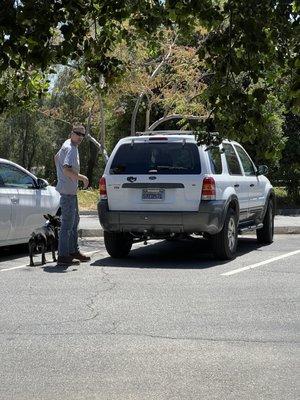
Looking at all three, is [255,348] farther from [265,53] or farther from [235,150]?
[235,150]

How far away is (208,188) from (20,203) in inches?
122

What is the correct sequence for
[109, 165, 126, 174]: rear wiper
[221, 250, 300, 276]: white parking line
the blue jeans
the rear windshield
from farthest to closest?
[109, 165, 126, 174]: rear wiper → the rear windshield → the blue jeans → [221, 250, 300, 276]: white parking line

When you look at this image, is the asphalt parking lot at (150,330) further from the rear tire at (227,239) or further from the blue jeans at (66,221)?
the blue jeans at (66,221)

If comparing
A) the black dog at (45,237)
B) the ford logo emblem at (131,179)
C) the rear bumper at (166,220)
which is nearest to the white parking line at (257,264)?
the rear bumper at (166,220)

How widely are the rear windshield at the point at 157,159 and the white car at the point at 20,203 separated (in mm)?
1620

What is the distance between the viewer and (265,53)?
4.23 m

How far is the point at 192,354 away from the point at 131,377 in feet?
2.53

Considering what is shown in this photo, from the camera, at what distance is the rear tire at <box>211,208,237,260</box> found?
11.1m

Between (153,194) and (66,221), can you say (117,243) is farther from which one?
(66,221)

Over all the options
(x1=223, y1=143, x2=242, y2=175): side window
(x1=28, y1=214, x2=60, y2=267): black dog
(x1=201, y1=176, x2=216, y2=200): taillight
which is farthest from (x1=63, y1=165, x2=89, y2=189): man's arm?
(x1=223, y1=143, x2=242, y2=175): side window

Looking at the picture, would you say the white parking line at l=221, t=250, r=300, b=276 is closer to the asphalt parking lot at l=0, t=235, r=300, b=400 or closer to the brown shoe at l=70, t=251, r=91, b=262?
the asphalt parking lot at l=0, t=235, r=300, b=400

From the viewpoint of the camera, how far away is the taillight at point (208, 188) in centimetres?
1073

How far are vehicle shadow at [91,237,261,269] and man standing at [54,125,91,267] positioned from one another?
1.97 feet

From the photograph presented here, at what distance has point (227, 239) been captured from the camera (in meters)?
11.2
